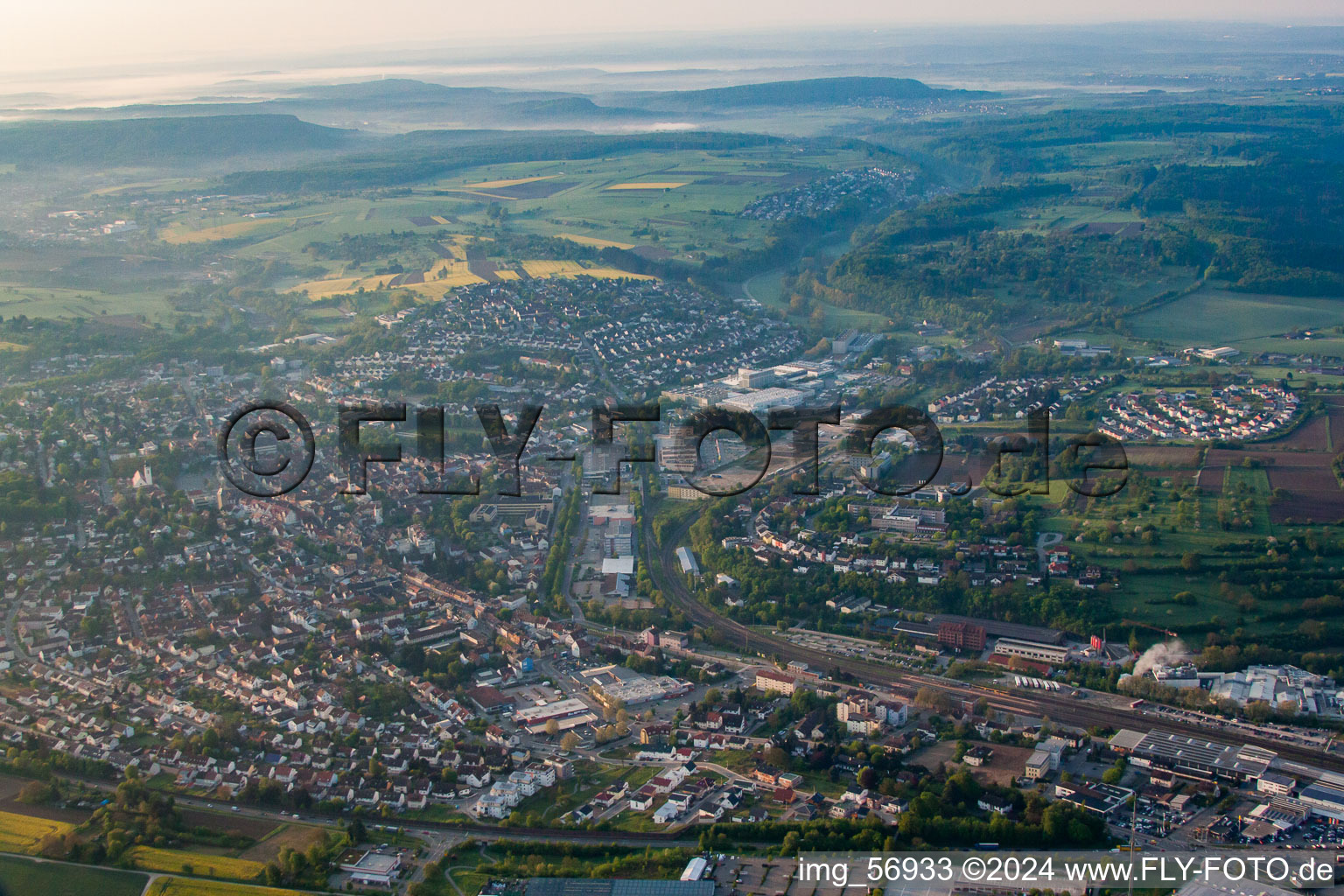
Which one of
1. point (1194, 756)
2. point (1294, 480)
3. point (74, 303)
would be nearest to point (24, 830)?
point (1194, 756)

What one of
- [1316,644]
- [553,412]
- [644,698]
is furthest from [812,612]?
[553,412]

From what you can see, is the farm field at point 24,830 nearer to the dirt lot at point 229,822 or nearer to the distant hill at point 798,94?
the dirt lot at point 229,822

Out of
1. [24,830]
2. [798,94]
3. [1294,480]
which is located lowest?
[24,830]

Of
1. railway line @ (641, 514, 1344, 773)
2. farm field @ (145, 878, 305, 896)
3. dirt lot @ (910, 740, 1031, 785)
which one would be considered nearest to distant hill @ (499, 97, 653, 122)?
railway line @ (641, 514, 1344, 773)

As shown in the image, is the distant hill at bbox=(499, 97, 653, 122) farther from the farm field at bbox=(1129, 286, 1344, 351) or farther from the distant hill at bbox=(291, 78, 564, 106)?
the farm field at bbox=(1129, 286, 1344, 351)

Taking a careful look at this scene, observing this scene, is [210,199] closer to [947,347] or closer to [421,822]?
[947,347]

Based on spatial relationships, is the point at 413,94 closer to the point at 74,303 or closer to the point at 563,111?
the point at 563,111

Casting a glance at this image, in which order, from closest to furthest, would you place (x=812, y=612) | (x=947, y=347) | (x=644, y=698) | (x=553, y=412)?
1. (x=644, y=698)
2. (x=812, y=612)
3. (x=553, y=412)
4. (x=947, y=347)
